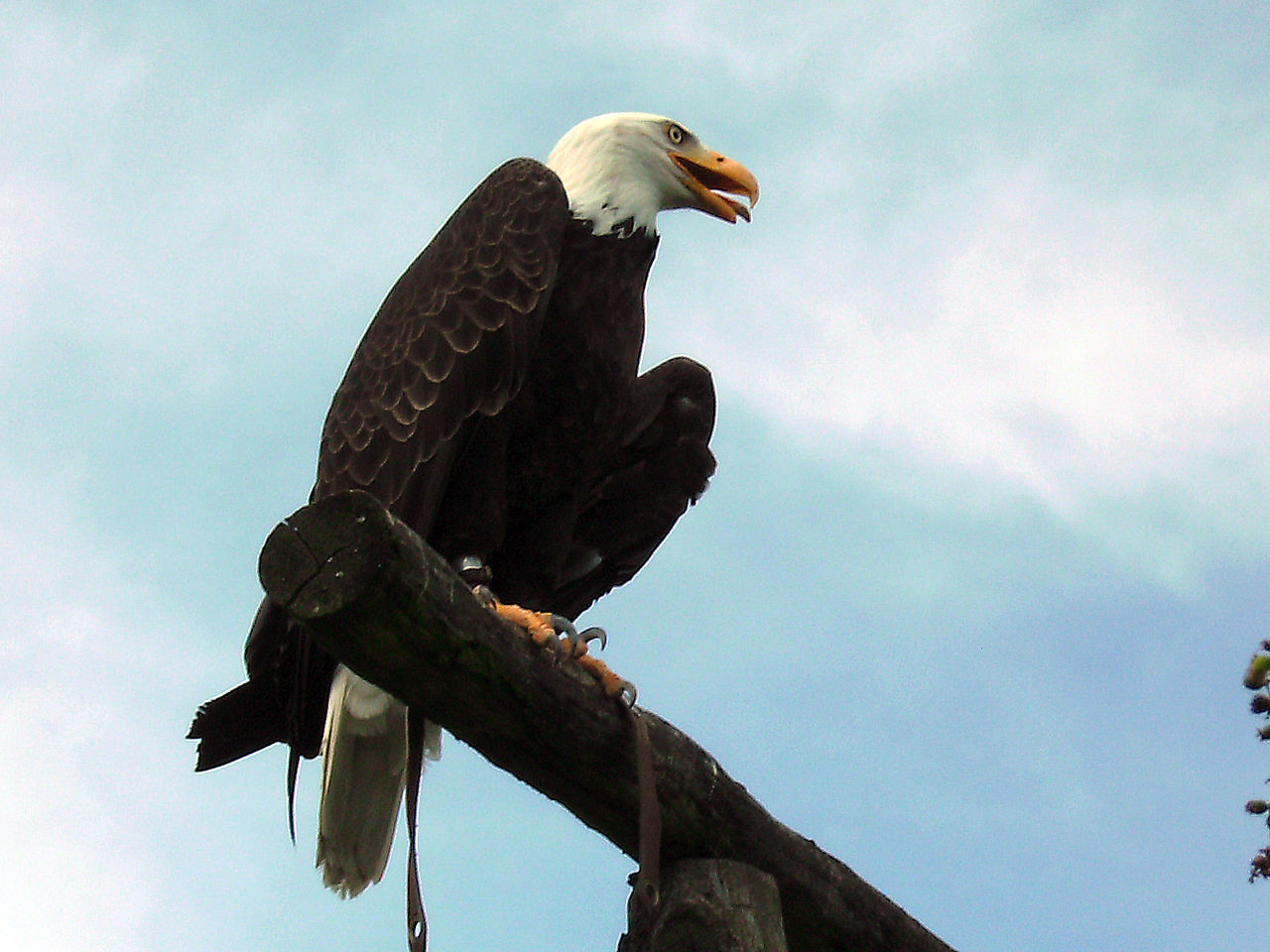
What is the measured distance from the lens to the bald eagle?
4020mm

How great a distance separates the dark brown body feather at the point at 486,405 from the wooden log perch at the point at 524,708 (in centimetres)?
109

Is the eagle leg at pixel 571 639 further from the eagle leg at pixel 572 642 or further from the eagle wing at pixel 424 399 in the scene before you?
the eagle wing at pixel 424 399

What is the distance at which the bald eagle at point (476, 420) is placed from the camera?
4.02m

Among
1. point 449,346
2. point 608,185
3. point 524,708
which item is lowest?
point 524,708

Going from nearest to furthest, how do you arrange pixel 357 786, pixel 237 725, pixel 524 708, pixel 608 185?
pixel 524 708, pixel 237 725, pixel 357 786, pixel 608 185

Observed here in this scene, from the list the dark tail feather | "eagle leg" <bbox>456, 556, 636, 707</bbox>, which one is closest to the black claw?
"eagle leg" <bbox>456, 556, 636, 707</bbox>

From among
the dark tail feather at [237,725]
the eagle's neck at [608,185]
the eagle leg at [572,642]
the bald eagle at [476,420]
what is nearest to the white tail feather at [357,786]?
the bald eagle at [476,420]

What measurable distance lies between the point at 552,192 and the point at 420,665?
186 cm

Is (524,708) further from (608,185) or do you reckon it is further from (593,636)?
(608,185)

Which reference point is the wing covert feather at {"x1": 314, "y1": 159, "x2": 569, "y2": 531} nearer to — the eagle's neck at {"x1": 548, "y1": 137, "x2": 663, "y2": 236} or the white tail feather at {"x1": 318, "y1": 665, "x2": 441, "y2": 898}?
the eagle's neck at {"x1": 548, "y1": 137, "x2": 663, "y2": 236}

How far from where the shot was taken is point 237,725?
4.01 m

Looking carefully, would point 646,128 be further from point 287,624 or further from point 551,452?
point 287,624

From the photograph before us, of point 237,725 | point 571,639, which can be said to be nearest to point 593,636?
point 571,639

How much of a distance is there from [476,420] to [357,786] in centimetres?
102
